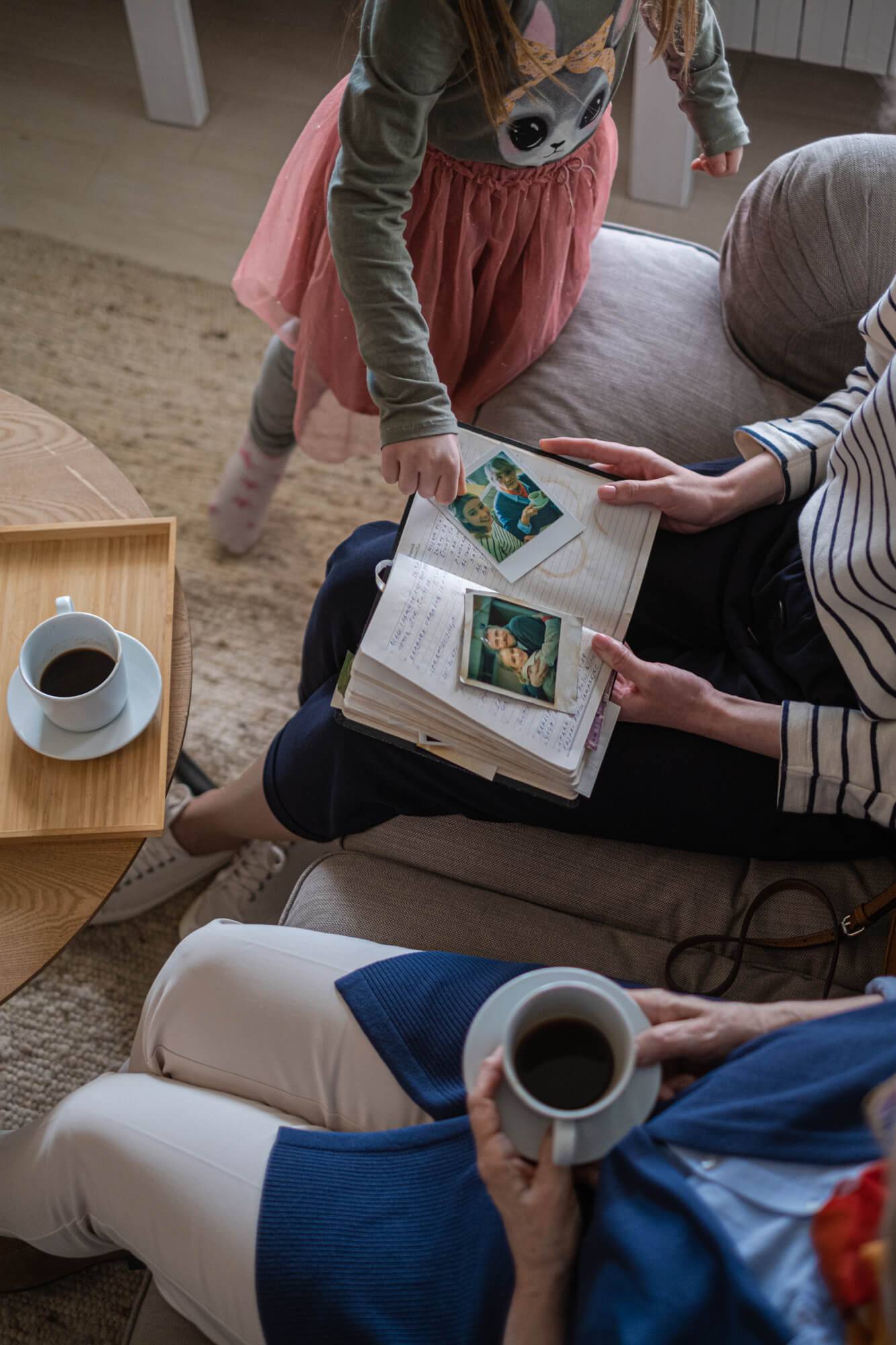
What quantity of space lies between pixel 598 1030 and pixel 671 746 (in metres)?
0.40

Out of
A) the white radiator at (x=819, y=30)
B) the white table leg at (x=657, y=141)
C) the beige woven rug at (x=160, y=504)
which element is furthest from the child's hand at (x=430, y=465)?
the white radiator at (x=819, y=30)

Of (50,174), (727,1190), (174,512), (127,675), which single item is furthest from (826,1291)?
(50,174)

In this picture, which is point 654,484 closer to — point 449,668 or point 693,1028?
point 449,668

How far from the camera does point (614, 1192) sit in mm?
771

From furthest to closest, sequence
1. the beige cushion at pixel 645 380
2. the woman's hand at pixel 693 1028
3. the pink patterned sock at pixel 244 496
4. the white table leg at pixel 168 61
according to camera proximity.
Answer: the white table leg at pixel 168 61 → the pink patterned sock at pixel 244 496 → the beige cushion at pixel 645 380 → the woman's hand at pixel 693 1028

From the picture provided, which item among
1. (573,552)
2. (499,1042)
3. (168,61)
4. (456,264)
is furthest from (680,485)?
(168,61)

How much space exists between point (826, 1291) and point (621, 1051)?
0.64 ft

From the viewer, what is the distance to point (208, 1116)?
0.94 metres

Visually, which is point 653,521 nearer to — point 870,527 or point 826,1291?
point 870,527

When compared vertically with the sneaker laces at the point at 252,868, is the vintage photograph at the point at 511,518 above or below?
above

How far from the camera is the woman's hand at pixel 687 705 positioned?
3.45ft

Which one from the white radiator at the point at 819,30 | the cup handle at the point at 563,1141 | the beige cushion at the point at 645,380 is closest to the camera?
the cup handle at the point at 563,1141

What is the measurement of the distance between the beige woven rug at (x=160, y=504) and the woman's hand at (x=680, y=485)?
1.61ft

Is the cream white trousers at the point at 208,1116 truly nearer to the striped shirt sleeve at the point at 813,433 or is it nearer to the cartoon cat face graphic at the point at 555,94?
the striped shirt sleeve at the point at 813,433
